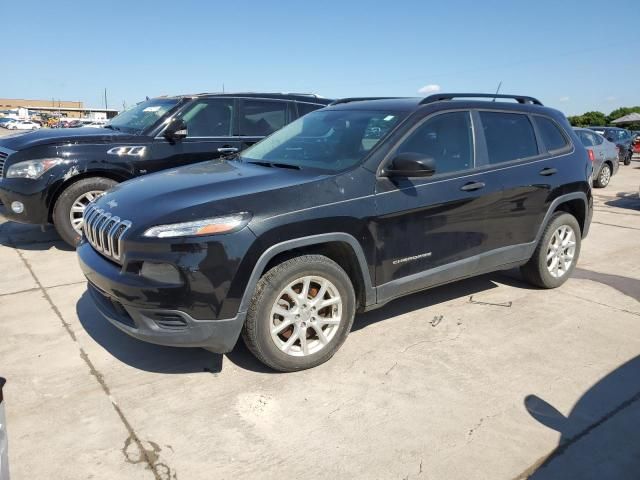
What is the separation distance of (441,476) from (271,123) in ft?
17.9

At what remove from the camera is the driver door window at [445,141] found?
A: 388cm

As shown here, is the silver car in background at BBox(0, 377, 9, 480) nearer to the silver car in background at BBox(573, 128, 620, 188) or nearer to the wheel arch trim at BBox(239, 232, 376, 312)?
the wheel arch trim at BBox(239, 232, 376, 312)

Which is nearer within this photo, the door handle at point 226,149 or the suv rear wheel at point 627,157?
the door handle at point 226,149

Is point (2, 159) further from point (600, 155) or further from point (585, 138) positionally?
point (600, 155)

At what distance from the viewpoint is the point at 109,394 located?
3148mm

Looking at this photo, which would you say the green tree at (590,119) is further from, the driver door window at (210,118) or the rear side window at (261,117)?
the driver door window at (210,118)

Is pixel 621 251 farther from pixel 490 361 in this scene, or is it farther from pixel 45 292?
pixel 45 292

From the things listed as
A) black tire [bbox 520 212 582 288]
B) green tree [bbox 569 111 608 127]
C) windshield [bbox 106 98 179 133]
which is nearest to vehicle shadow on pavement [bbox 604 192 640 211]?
black tire [bbox 520 212 582 288]

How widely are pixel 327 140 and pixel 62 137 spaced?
3.54m

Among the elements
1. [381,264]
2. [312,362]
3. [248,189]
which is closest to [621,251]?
[381,264]

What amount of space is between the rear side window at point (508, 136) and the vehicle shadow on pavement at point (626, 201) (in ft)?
23.5

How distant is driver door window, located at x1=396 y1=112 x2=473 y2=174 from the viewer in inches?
153

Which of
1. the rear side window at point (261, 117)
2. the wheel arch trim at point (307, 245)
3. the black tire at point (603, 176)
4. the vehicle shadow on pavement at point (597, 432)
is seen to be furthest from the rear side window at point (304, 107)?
the black tire at point (603, 176)

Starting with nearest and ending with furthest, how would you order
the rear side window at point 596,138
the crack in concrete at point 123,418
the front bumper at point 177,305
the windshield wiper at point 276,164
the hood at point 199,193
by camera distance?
the crack in concrete at point 123,418 < the front bumper at point 177,305 < the hood at point 199,193 < the windshield wiper at point 276,164 < the rear side window at point 596,138
